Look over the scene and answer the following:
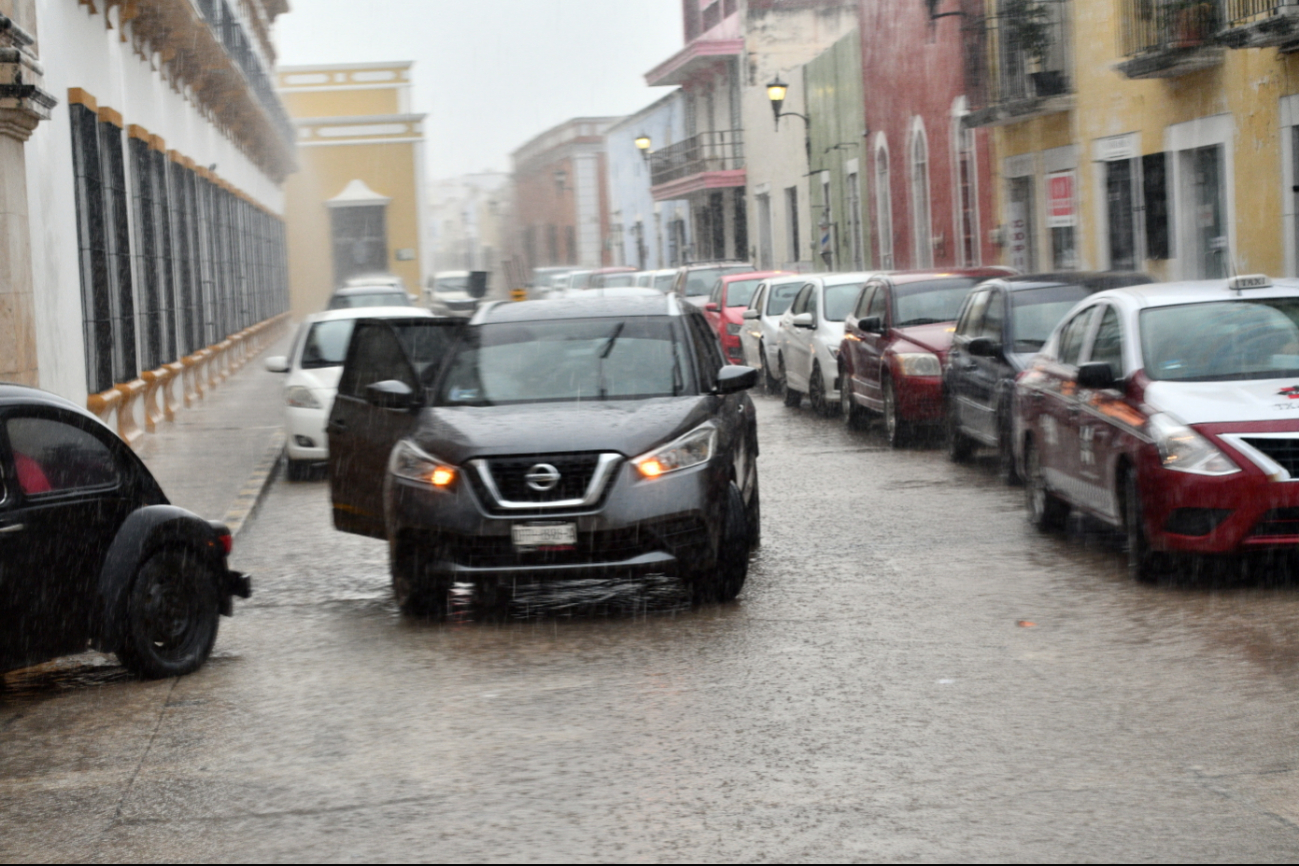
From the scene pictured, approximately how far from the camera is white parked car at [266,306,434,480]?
16469mm

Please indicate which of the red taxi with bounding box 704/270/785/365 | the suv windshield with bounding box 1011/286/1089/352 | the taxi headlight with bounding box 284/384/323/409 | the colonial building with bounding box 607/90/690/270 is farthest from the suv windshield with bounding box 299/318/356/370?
the colonial building with bounding box 607/90/690/270

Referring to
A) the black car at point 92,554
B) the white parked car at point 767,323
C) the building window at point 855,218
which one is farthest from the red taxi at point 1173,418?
the building window at point 855,218

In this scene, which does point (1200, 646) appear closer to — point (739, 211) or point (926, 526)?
point (926, 526)

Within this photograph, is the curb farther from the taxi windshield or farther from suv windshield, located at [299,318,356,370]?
the taxi windshield

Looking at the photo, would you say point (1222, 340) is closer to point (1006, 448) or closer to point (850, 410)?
point (1006, 448)

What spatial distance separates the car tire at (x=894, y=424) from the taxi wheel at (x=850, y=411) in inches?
66.6

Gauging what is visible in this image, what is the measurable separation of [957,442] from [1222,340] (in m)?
5.58

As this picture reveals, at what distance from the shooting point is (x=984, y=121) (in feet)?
89.0

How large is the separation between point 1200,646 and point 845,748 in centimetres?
225

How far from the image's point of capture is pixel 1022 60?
2581cm

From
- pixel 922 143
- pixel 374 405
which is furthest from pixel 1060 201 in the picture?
pixel 374 405

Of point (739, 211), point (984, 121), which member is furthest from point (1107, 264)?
point (739, 211)

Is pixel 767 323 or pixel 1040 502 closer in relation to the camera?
pixel 1040 502

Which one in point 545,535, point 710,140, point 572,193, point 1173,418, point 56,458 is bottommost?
point 545,535
